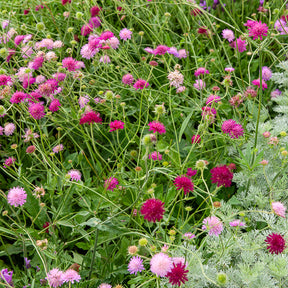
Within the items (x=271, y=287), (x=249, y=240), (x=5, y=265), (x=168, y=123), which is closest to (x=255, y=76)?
(x=168, y=123)

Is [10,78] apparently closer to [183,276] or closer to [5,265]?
[5,265]

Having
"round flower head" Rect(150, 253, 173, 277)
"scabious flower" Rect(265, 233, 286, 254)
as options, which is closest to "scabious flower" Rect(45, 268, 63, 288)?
"round flower head" Rect(150, 253, 173, 277)

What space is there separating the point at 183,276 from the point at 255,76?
1.49 meters

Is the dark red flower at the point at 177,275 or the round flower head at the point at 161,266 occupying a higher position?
the round flower head at the point at 161,266

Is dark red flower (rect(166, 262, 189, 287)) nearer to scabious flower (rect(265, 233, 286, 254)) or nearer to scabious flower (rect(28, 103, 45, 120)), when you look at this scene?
scabious flower (rect(265, 233, 286, 254))

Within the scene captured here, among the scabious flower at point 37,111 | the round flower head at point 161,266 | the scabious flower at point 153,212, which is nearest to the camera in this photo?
the round flower head at point 161,266

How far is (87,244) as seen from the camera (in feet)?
4.63

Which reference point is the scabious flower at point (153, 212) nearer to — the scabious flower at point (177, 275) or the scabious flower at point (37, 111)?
the scabious flower at point (177, 275)

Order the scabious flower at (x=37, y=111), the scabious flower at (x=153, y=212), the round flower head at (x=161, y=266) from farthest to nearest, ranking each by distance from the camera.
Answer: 1. the scabious flower at (x=37, y=111)
2. the scabious flower at (x=153, y=212)
3. the round flower head at (x=161, y=266)

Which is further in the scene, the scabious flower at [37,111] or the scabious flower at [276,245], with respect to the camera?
the scabious flower at [37,111]

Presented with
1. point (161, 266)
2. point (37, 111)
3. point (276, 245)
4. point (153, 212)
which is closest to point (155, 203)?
point (153, 212)

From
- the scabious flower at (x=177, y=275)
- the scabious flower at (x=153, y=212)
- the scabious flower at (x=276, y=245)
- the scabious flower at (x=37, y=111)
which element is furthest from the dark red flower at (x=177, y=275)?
the scabious flower at (x=37, y=111)

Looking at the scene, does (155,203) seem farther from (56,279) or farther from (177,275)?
(56,279)

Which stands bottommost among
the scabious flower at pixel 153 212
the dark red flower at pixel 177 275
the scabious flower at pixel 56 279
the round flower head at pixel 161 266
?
the scabious flower at pixel 56 279
